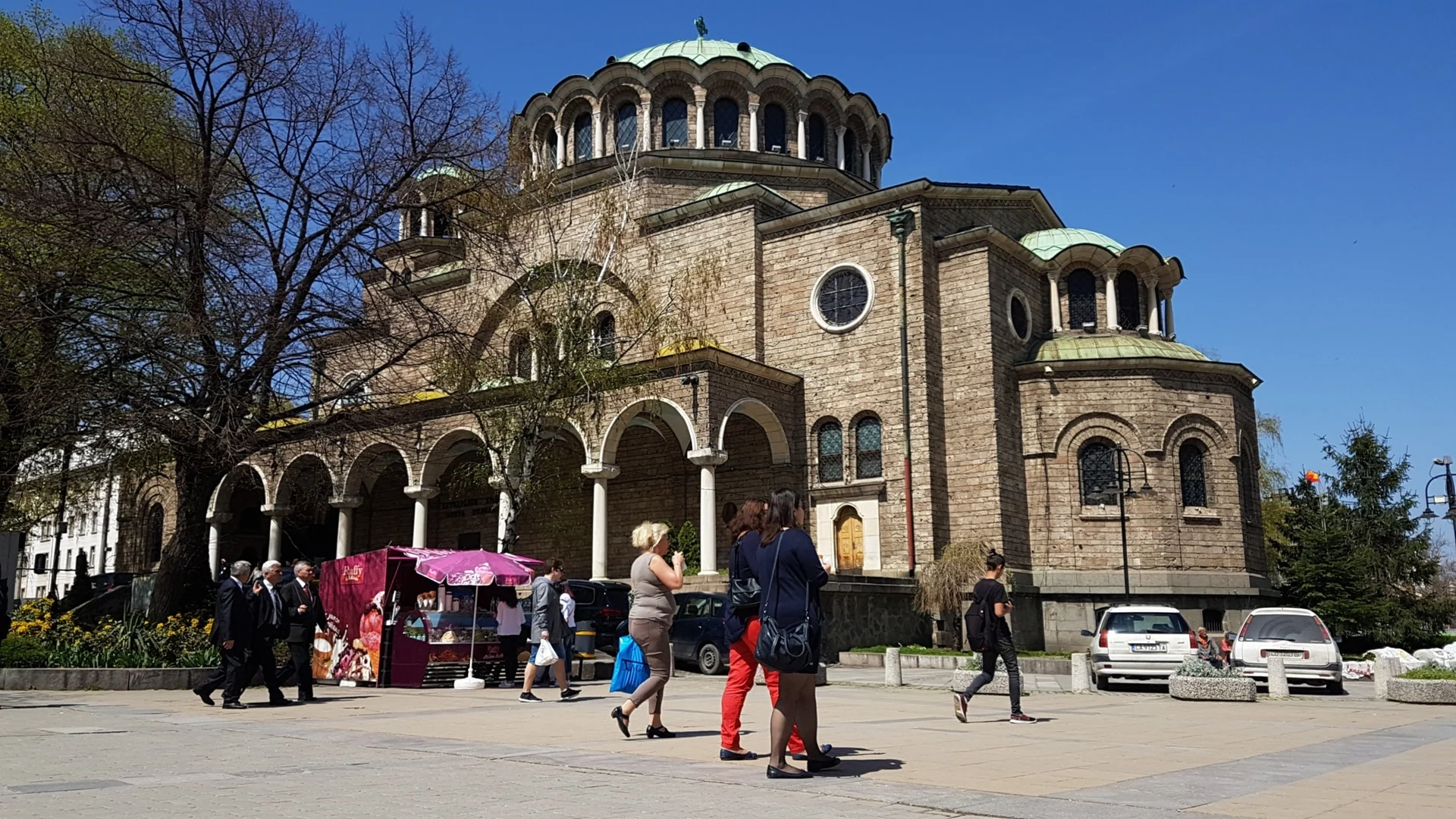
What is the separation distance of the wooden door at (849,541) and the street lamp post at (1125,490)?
612 cm

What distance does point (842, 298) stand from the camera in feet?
95.1

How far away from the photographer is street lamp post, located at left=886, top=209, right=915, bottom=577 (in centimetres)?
2633

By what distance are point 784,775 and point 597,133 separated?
31.4 meters

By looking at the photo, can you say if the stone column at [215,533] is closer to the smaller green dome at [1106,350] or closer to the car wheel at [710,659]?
the car wheel at [710,659]

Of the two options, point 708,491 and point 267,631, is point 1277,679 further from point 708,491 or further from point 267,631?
point 708,491

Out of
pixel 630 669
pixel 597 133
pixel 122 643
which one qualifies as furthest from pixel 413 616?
pixel 597 133

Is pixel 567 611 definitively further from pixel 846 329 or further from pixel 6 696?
pixel 846 329

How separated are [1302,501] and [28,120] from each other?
36974mm

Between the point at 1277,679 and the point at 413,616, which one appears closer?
the point at 1277,679

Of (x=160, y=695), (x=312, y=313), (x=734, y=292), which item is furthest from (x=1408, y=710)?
(x=734, y=292)

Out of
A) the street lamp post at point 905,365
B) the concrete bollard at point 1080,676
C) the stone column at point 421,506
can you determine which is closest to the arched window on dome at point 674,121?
the street lamp post at point 905,365

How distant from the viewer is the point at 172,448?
17.7 m

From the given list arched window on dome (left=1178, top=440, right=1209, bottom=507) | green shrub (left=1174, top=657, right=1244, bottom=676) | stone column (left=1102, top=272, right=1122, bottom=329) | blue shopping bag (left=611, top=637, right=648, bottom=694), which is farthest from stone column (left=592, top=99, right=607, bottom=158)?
blue shopping bag (left=611, top=637, right=648, bottom=694)

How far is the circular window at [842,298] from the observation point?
28.5m
